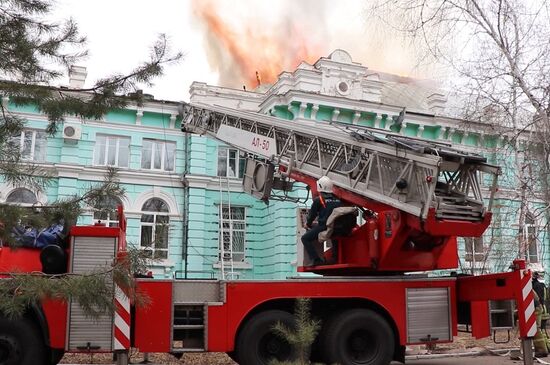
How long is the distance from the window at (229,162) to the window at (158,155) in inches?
73.8

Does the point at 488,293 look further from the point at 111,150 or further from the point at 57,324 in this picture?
the point at 111,150

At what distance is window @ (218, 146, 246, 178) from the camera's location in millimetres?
23031

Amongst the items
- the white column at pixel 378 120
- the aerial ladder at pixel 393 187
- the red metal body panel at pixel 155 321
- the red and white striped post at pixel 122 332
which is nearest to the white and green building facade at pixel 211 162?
the white column at pixel 378 120

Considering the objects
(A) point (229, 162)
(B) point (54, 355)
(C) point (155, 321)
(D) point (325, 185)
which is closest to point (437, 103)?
(A) point (229, 162)

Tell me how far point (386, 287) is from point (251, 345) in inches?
82.5

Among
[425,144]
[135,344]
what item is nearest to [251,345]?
[135,344]

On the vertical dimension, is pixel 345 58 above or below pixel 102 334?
above

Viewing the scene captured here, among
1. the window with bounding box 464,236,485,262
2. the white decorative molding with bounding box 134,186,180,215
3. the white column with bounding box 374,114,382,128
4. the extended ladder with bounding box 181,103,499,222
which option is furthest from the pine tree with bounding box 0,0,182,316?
the white column with bounding box 374,114,382,128

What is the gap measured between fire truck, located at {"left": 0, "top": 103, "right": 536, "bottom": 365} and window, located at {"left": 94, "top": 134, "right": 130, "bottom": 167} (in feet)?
45.5

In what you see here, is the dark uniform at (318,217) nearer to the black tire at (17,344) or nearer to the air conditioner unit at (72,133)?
the black tire at (17,344)

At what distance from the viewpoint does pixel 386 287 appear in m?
8.31

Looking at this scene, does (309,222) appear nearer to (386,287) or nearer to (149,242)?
(386,287)

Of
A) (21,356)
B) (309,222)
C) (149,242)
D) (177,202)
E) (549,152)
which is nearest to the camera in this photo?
(149,242)

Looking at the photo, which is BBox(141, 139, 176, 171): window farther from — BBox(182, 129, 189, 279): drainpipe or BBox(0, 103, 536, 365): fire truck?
BBox(0, 103, 536, 365): fire truck
